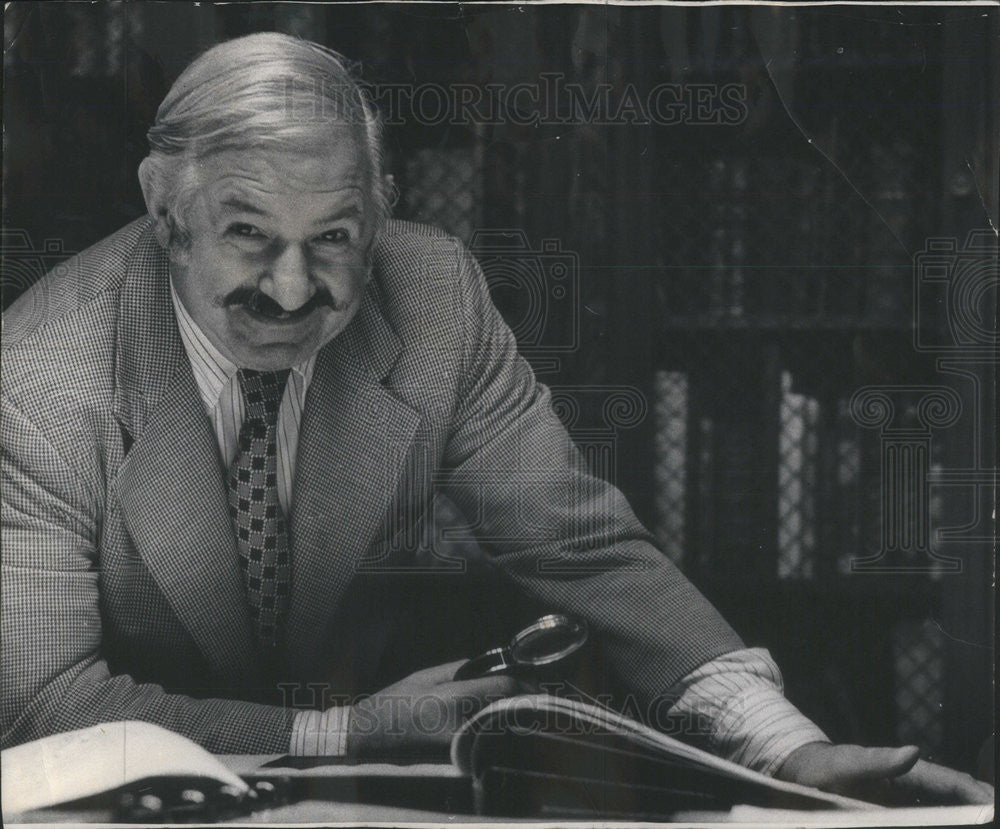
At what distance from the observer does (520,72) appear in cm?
387

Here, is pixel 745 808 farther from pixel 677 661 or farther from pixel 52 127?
pixel 52 127

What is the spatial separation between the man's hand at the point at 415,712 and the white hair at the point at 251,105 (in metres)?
1.62

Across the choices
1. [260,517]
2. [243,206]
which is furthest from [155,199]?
[260,517]

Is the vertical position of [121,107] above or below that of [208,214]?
above

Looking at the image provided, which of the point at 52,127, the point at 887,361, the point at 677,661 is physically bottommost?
the point at 677,661

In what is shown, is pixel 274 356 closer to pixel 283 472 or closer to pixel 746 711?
pixel 283 472

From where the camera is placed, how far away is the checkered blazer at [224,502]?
385cm

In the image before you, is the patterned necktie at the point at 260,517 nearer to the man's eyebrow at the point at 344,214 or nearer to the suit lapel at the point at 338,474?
the suit lapel at the point at 338,474

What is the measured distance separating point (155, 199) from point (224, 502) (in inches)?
37.8

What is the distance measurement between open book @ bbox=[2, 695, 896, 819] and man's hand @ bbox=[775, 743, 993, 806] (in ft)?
0.16

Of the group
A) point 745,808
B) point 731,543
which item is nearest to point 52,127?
point 731,543

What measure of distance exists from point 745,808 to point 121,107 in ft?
9.59

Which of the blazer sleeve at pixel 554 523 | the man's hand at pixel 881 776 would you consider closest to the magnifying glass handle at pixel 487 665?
the blazer sleeve at pixel 554 523

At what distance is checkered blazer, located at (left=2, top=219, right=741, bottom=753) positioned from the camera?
3.85 m
